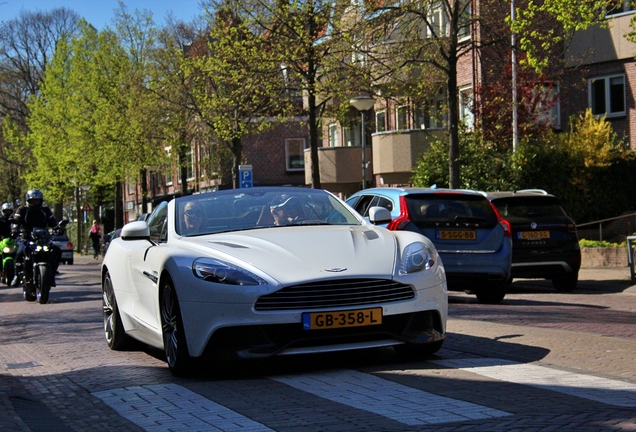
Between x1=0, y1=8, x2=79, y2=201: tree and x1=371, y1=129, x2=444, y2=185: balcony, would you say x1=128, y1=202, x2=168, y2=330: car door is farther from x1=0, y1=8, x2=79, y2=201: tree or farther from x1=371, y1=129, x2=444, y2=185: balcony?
x1=0, y1=8, x2=79, y2=201: tree

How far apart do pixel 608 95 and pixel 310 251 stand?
28.5m

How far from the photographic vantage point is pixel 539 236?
16828mm

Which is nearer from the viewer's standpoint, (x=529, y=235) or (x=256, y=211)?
(x=256, y=211)

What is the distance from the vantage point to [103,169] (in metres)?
49.7

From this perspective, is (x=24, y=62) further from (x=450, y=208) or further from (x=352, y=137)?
(x=450, y=208)

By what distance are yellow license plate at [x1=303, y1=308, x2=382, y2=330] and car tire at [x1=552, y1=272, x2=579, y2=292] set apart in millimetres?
10576

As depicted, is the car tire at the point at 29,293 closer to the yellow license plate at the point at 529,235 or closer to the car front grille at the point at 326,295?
the yellow license plate at the point at 529,235

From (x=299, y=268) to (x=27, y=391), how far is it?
232cm

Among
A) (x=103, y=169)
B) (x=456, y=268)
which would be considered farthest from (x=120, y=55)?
(x=456, y=268)

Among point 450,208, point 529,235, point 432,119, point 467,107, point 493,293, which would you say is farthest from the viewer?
point 432,119

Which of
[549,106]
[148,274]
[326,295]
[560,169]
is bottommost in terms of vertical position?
[326,295]

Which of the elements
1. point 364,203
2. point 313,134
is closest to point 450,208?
point 364,203

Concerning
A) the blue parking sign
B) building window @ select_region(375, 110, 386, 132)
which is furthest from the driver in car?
building window @ select_region(375, 110, 386, 132)

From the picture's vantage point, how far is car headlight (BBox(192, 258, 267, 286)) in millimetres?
7082
